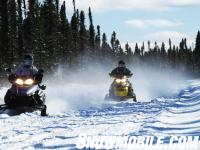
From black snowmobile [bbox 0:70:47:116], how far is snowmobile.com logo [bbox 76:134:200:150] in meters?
5.81

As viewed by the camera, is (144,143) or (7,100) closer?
(144,143)

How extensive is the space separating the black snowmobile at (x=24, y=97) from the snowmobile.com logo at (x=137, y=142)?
5808mm

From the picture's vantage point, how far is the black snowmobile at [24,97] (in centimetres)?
1432

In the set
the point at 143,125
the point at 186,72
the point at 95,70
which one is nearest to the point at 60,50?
the point at 95,70

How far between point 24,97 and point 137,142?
7.07 meters

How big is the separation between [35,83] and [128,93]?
25.6 feet

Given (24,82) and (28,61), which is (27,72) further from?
(24,82)

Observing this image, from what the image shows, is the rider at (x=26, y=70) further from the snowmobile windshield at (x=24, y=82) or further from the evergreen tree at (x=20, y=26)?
the evergreen tree at (x=20, y=26)

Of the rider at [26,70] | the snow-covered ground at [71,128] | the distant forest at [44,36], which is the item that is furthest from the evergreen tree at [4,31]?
the snow-covered ground at [71,128]

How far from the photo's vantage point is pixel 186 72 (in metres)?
158

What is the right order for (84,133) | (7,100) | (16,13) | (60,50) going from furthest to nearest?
(60,50)
(16,13)
(7,100)
(84,133)

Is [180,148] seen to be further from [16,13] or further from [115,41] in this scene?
[115,41]

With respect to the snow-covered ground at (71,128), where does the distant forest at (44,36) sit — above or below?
above

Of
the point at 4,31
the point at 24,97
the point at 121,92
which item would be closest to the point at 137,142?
the point at 24,97
